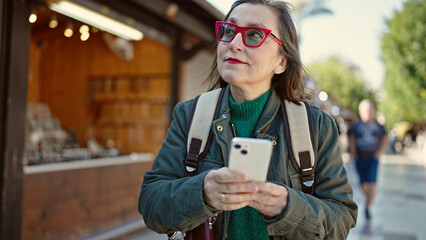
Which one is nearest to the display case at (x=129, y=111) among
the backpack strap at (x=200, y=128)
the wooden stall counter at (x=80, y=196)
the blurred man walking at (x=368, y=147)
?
the wooden stall counter at (x=80, y=196)

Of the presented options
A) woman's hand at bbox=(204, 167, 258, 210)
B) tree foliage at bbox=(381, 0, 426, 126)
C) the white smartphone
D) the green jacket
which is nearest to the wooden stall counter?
the green jacket

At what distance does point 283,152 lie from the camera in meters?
1.58

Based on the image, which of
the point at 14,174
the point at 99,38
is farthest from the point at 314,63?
the point at 14,174

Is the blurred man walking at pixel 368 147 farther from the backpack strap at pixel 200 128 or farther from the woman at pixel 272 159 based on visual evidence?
the backpack strap at pixel 200 128

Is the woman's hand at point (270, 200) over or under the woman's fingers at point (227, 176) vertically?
under

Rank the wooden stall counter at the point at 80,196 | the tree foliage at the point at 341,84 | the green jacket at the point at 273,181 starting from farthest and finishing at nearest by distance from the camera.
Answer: the tree foliage at the point at 341,84 < the wooden stall counter at the point at 80,196 < the green jacket at the point at 273,181

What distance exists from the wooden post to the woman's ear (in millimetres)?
2936

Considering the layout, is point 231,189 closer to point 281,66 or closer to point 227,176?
point 227,176

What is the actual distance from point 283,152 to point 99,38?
7.46m

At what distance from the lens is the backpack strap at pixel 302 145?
61.4 inches

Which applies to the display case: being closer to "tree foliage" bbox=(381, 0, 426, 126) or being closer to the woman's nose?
the woman's nose

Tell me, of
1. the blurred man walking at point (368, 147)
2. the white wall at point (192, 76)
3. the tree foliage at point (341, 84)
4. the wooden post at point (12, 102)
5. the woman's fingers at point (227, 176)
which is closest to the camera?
the woman's fingers at point (227, 176)

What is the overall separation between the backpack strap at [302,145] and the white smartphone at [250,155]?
0.38m

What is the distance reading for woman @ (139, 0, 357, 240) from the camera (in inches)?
55.6
